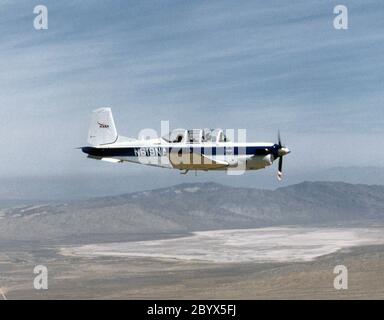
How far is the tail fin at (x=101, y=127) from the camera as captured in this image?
47.6 m

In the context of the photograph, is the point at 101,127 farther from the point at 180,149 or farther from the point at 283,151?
the point at 283,151

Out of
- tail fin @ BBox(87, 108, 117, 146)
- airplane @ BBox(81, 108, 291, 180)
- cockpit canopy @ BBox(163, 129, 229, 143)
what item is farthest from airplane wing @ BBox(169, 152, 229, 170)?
tail fin @ BBox(87, 108, 117, 146)

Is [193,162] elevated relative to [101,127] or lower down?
lower down

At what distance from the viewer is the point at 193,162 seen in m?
43.1

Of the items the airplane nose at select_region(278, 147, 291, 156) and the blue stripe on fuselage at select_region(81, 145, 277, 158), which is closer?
the blue stripe on fuselage at select_region(81, 145, 277, 158)

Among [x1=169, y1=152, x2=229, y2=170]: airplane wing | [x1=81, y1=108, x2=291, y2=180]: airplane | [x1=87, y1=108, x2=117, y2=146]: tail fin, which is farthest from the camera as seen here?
[x1=87, y1=108, x2=117, y2=146]: tail fin

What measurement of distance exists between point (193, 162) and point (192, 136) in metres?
2.67

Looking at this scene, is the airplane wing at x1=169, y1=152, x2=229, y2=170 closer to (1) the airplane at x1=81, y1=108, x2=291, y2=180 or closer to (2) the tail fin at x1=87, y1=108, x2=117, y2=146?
(1) the airplane at x1=81, y1=108, x2=291, y2=180

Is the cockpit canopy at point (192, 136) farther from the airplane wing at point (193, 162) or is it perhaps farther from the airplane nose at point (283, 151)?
the airplane nose at point (283, 151)

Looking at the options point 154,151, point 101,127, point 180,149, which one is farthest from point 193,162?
point 101,127

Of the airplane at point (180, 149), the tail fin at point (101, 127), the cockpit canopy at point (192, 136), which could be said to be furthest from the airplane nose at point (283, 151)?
the tail fin at point (101, 127)

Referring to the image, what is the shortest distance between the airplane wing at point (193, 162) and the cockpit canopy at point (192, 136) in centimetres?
115

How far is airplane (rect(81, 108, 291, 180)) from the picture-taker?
44.6 meters
